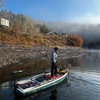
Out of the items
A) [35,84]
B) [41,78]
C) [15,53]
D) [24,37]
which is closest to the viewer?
[35,84]

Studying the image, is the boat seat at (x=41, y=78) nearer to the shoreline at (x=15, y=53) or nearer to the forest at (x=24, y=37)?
the shoreline at (x=15, y=53)

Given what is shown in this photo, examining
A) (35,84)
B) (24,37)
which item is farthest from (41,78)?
(24,37)

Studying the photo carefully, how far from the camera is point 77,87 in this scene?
23703mm

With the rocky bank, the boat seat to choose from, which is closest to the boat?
the boat seat

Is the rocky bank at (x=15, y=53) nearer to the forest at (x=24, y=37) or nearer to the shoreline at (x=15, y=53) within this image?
the shoreline at (x=15, y=53)

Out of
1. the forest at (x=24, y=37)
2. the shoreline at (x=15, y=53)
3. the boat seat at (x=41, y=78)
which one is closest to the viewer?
the boat seat at (x=41, y=78)

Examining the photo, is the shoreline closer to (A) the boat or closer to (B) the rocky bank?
(B) the rocky bank

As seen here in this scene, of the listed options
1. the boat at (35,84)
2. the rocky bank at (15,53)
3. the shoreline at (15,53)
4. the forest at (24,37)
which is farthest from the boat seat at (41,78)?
the forest at (24,37)

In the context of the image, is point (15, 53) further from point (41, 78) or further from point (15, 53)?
point (41, 78)

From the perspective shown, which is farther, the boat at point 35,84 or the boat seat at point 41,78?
the boat seat at point 41,78

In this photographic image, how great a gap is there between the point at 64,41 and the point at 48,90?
295 feet

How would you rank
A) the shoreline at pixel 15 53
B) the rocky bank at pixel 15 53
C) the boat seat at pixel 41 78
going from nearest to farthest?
the boat seat at pixel 41 78 < the shoreline at pixel 15 53 < the rocky bank at pixel 15 53

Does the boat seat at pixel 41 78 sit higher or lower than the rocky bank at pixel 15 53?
lower

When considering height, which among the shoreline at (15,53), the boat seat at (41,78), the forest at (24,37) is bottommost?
the boat seat at (41,78)
